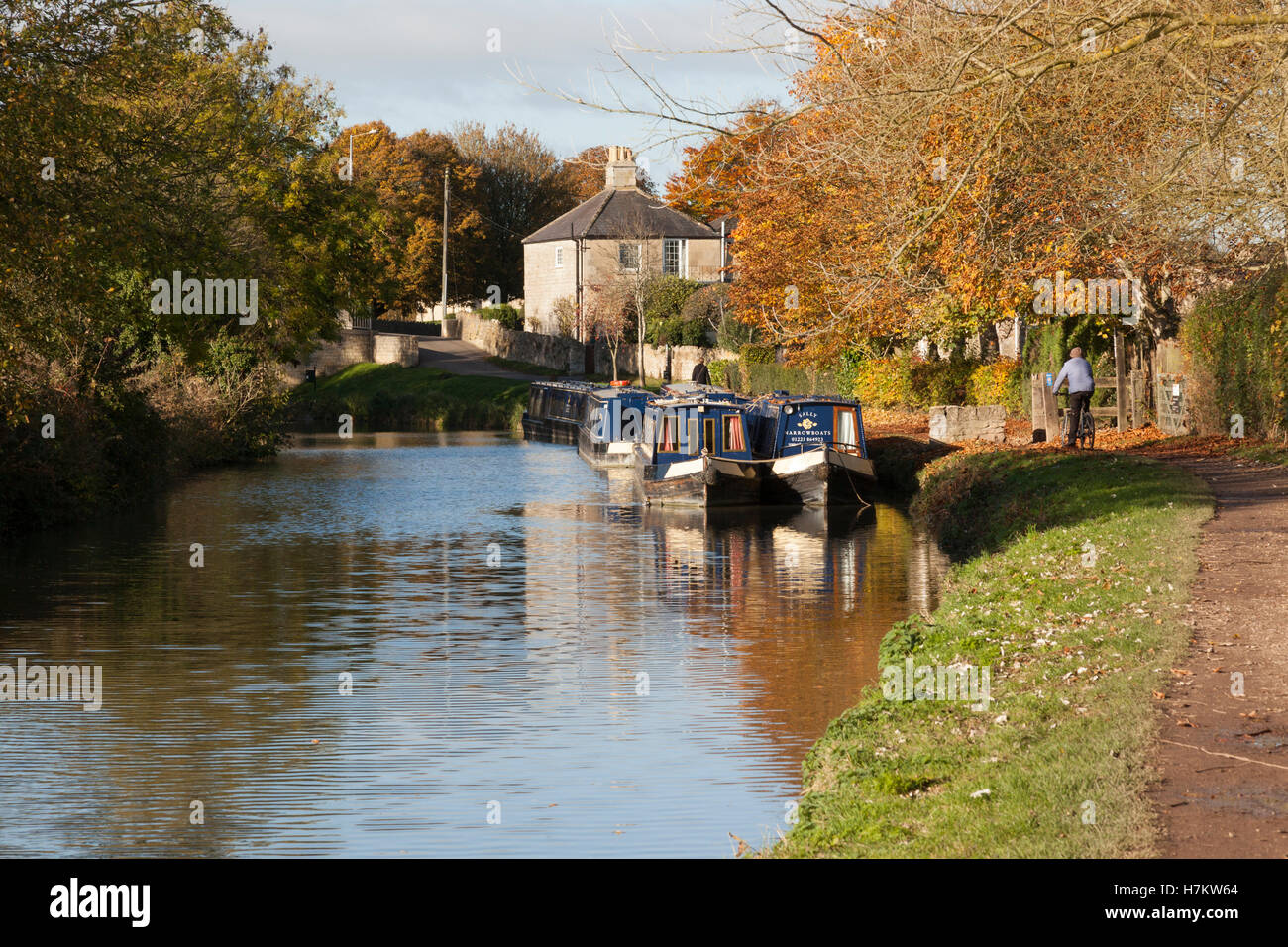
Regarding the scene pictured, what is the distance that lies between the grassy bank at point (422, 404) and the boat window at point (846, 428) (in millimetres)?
32154

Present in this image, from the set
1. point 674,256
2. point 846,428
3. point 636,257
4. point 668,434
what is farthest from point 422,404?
point 846,428

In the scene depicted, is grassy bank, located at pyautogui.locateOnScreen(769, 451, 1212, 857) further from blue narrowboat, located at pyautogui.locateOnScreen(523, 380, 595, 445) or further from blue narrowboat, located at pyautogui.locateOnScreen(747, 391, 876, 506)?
blue narrowboat, located at pyautogui.locateOnScreen(523, 380, 595, 445)

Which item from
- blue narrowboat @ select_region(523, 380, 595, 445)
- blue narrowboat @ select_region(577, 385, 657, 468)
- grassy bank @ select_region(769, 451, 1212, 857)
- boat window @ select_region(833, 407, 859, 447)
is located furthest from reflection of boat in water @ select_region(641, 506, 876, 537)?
blue narrowboat @ select_region(523, 380, 595, 445)

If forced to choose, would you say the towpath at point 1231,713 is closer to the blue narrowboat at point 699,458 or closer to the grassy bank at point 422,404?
the blue narrowboat at point 699,458

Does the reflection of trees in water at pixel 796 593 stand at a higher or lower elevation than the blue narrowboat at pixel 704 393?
lower

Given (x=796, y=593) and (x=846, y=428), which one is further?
(x=846, y=428)

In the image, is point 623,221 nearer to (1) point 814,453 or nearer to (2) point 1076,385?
(1) point 814,453

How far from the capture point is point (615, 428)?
4009 centimetres

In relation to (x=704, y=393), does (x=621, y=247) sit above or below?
above

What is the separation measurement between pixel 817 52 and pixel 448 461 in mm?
28857

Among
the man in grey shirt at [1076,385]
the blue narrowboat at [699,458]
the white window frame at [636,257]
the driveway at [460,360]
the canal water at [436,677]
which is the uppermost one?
the white window frame at [636,257]

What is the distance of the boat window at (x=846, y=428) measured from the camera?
28391 mm

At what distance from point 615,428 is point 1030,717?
3206cm

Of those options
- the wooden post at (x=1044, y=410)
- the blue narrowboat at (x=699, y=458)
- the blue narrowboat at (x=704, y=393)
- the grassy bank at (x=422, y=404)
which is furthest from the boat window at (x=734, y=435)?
the grassy bank at (x=422, y=404)
